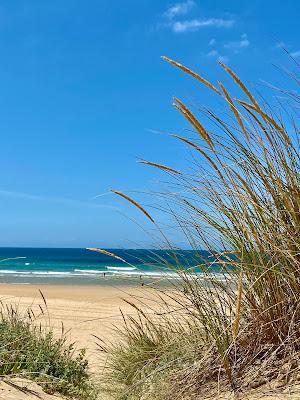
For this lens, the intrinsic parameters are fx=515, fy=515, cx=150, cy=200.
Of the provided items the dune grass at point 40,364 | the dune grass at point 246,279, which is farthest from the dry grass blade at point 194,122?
the dune grass at point 40,364

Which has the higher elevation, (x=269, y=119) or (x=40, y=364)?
(x=269, y=119)

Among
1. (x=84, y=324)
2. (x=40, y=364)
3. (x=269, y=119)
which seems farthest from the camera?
(x=84, y=324)

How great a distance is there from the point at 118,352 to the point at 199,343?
1.51m

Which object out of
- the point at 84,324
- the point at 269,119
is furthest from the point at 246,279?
the point at 84,324

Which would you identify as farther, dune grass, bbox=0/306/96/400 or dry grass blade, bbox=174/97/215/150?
dune grass, bbox=0/306/96/400

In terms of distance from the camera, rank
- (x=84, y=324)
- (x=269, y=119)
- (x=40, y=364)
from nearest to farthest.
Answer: (x=269, y=119), (x=40, y=364), (x=84, y=324)

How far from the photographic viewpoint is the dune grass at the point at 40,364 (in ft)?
10.7

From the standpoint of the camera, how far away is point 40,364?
3621mm

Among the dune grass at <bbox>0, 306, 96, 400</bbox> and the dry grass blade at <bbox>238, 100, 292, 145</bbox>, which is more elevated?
the dry grass blade at <bbox>238, 100, 292, 145</bbox>

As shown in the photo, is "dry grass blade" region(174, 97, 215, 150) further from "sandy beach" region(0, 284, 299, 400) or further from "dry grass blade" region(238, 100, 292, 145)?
"sandy beach" region(0, 284, 299, 400)

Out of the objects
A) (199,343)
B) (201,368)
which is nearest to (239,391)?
(201,368)

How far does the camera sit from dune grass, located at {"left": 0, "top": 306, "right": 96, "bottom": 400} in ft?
10.7

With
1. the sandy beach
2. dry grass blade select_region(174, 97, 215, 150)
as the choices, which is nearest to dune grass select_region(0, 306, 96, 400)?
the sandy beach

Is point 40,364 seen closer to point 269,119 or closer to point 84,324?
point 269,119
